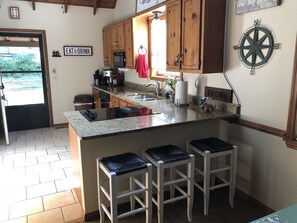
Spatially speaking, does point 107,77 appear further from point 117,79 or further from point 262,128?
point 262,128

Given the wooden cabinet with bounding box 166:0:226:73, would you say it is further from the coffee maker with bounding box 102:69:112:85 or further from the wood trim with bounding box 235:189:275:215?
the coffee maker with bounding box 102:69:112:85

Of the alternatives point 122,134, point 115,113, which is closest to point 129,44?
point 115,113

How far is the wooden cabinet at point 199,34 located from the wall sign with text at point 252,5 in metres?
0.18

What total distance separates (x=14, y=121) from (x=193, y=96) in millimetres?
4018

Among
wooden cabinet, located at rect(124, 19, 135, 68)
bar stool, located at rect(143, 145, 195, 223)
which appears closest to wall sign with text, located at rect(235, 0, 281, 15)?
bar stool, located at rect(143, 145, 195, 223)

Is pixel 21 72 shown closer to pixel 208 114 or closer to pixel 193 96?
pixel 193 96

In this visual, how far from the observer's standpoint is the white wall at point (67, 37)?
4.93 meters

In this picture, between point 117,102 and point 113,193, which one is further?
point 117,102

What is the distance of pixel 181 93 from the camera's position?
299cm

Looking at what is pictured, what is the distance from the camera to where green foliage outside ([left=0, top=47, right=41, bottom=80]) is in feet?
16.1

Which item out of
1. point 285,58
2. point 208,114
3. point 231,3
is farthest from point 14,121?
point 285,58

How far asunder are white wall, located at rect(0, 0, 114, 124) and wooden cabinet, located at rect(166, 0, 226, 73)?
3148 millimetres

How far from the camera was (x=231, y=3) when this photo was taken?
2.47 m

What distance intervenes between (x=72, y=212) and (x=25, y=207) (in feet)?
1.69
